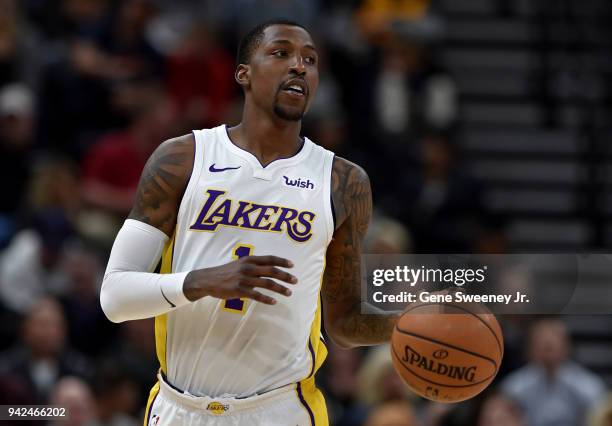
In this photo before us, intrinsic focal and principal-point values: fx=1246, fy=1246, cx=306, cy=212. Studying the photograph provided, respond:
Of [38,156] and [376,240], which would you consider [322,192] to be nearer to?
[376,240]

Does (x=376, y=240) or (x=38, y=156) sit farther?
(x=38, y=156)

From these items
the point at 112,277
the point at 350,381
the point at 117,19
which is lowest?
the point at 350,381

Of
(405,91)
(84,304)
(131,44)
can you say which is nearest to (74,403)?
(84,304)

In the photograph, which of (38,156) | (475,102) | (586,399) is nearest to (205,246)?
(586,399)

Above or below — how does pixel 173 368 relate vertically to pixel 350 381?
above

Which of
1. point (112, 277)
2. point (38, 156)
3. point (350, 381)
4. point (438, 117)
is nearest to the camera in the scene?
point (112, 277)

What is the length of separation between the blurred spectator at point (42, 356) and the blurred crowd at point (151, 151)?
0.05ft

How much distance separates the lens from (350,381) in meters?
9.20

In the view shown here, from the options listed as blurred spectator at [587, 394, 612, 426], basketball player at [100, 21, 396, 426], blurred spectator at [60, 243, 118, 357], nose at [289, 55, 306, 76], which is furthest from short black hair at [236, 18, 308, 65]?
blurred spectator at [60, 243, 118, 357]

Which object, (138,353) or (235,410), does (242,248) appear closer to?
(235,410)

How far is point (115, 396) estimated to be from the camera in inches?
335

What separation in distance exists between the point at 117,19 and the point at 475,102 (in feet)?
12.2

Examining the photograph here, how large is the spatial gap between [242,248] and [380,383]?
396 centimetres

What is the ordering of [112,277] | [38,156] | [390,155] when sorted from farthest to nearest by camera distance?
[390,155]
[38,156]
[112,277]
